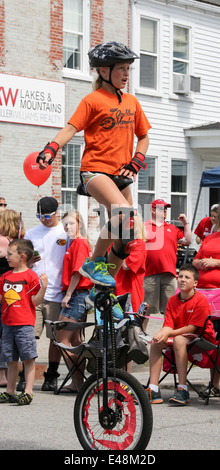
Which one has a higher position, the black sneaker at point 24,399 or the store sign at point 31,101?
the store sign at point 31,101

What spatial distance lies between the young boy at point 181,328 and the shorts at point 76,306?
1.00m

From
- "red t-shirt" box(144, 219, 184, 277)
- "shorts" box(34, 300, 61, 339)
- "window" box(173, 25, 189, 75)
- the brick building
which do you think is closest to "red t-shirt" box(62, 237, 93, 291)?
"shorts" box(34, 300, 61, 339)

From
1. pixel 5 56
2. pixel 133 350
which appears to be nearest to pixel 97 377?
pixel 133 350

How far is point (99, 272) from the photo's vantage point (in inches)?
216

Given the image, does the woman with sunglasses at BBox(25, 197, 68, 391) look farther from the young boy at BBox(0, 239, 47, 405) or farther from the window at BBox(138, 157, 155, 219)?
the window at BBox(138, 157, 155, 219)

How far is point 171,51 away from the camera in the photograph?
74.0 ft

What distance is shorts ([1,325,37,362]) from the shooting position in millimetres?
7934

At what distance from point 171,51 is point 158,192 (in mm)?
3806

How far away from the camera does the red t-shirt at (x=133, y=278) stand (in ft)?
28.7

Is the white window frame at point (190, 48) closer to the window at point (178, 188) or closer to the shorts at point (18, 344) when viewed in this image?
the window at point (178, 188)

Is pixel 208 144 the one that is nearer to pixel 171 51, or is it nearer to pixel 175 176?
pixel 175 176

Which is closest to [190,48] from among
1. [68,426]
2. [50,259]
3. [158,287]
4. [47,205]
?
[158,287]

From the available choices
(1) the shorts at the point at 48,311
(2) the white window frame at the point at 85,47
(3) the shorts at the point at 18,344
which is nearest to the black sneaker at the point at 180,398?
(3) the shorts at the point at 18,344

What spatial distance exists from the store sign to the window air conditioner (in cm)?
439
